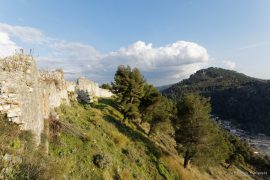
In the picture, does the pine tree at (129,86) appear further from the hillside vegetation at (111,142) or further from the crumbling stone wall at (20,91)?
the crumbling stone wall at (20,91)

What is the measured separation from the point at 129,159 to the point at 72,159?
764 cm

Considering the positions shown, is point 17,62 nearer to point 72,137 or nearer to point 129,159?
point 72,137

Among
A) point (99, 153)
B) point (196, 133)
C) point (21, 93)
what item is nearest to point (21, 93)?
point (21, 93)

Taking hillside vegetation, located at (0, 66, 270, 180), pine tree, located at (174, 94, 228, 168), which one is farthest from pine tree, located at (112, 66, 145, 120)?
pine tree, located at (174, 94, 228, 168)

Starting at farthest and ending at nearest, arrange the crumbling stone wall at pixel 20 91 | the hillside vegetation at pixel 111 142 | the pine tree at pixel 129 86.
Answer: the pine tree at pixel 129 86 → the crumbling stone wall at pixel 20 91 → the hillside vegetation at pixel 111 142

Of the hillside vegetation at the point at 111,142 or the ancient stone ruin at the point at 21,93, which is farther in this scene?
the ancient stone ruin at the point at 21,93

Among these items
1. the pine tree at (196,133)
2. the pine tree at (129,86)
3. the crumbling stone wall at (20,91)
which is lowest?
the pine tree at (196,133)

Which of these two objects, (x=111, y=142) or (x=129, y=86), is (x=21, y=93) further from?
(x=129, y=86)

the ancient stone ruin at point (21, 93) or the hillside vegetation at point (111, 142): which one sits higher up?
the ancient stone ruin at point (21, 93)

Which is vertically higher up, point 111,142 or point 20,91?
point 20,91

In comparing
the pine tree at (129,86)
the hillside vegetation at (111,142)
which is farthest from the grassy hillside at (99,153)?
the pine tree at (129,86)

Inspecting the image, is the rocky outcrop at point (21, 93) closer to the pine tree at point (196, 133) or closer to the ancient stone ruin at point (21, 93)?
the ancient stone ruin at point (21, 93)

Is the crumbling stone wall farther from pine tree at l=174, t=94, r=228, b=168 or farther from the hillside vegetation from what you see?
pine tree at l=174, t=94, r=228, b=168

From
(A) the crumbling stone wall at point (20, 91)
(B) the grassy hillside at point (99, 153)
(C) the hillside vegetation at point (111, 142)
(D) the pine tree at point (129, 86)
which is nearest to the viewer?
(C) the hillside vegetation at point (111, 142)
